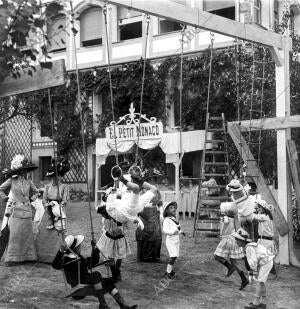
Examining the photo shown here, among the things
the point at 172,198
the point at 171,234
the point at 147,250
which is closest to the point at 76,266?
the point at 171,234

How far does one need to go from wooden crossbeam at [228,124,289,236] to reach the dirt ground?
68cm

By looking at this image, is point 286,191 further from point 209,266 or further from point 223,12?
point 223,12

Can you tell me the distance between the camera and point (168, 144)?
15625mm

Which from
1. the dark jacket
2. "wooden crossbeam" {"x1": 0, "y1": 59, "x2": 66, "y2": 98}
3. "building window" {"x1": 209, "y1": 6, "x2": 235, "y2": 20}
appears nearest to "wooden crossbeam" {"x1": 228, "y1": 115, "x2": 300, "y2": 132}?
the dark jacket

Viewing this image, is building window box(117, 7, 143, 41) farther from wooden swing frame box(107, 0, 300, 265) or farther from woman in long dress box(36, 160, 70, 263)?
woman in long dress box(36, 160, 70, 263)

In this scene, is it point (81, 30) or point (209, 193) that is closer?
point (209, 193)

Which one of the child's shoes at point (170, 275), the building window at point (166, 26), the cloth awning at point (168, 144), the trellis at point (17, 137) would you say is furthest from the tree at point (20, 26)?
the trellis at point (17, 137)

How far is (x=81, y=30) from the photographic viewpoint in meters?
21.5

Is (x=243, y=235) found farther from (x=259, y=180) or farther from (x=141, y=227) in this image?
(x=259, y=180)

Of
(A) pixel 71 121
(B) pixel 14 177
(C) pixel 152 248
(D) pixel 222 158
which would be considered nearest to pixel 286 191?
(C) pixel 152 248

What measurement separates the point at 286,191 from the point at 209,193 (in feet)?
10.5

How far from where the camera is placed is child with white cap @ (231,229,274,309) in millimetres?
6609

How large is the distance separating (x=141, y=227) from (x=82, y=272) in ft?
4.12

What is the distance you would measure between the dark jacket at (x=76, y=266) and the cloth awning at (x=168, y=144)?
373 inches
